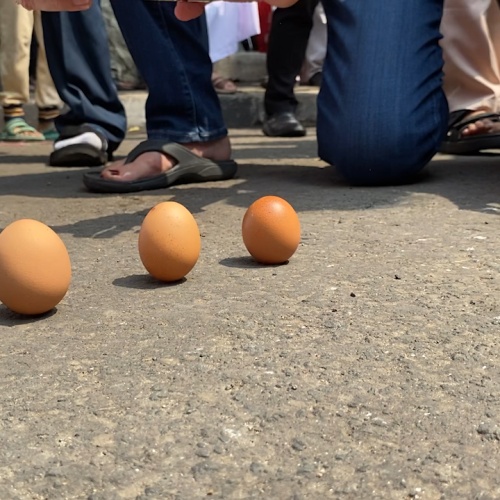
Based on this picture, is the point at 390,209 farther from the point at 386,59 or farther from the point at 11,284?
the point at 11,284

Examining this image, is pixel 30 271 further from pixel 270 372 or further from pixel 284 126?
pixel 284 126

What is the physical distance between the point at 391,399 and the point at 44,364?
1.94 feet

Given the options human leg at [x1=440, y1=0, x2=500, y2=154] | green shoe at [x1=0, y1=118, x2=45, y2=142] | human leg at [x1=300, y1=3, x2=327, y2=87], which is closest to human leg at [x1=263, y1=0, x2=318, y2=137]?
human leg at [x1=440, y1=0, x2=500, y2=154]

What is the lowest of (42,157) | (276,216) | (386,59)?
(42,157)

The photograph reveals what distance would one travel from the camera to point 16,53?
5352mm

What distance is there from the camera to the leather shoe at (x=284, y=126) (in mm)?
5434

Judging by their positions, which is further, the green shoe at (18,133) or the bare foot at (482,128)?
the green shoe at (18,133)

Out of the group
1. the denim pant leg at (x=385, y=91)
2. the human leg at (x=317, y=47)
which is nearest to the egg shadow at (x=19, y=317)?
the denim pant leg at (x=385, y=91)

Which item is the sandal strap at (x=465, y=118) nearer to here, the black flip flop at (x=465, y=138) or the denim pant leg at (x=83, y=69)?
the black flip flop at (x=465, y=138)

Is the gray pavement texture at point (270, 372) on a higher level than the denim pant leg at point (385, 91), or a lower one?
lower

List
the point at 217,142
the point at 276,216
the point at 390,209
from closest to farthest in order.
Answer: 1. the point at 276,216
2. the point at 390,209
3. the point at 217,142

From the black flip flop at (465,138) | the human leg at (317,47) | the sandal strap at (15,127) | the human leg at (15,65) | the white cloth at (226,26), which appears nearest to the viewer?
the black flip flop at (465,138)

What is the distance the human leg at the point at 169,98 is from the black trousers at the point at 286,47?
1.91 meters

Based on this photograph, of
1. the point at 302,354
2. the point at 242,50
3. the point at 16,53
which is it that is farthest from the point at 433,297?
the point at 242,50
